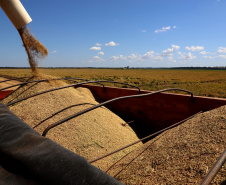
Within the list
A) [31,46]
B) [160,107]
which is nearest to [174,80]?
[160,107]

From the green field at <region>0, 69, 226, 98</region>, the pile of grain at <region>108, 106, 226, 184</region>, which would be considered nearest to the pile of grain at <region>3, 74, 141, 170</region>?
the pile of grain at <region>108, 106, 226, 184</region>

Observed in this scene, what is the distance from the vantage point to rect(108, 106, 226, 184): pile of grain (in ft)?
3.45

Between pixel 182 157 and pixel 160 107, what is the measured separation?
117 cm

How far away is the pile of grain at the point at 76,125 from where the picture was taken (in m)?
1.64

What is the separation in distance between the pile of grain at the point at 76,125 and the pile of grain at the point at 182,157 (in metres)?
0.29

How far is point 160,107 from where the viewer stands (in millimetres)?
2330

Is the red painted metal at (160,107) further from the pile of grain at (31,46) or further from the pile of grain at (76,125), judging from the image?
the pile of grain at (31,46)

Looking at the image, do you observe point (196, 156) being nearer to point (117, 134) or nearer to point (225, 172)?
point (225, 172)

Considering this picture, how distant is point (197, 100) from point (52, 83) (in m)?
2.25

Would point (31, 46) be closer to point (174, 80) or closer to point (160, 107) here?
point (160, 107)

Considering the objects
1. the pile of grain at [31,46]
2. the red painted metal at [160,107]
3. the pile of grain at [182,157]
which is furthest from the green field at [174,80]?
the pile of grain at [182,157]

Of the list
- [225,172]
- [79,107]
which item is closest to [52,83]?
[79,107]

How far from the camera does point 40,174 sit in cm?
56

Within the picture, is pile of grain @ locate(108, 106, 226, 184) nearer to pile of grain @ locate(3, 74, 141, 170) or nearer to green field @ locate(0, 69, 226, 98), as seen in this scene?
pile of grain @ locate(3, 74, 141, 170)
